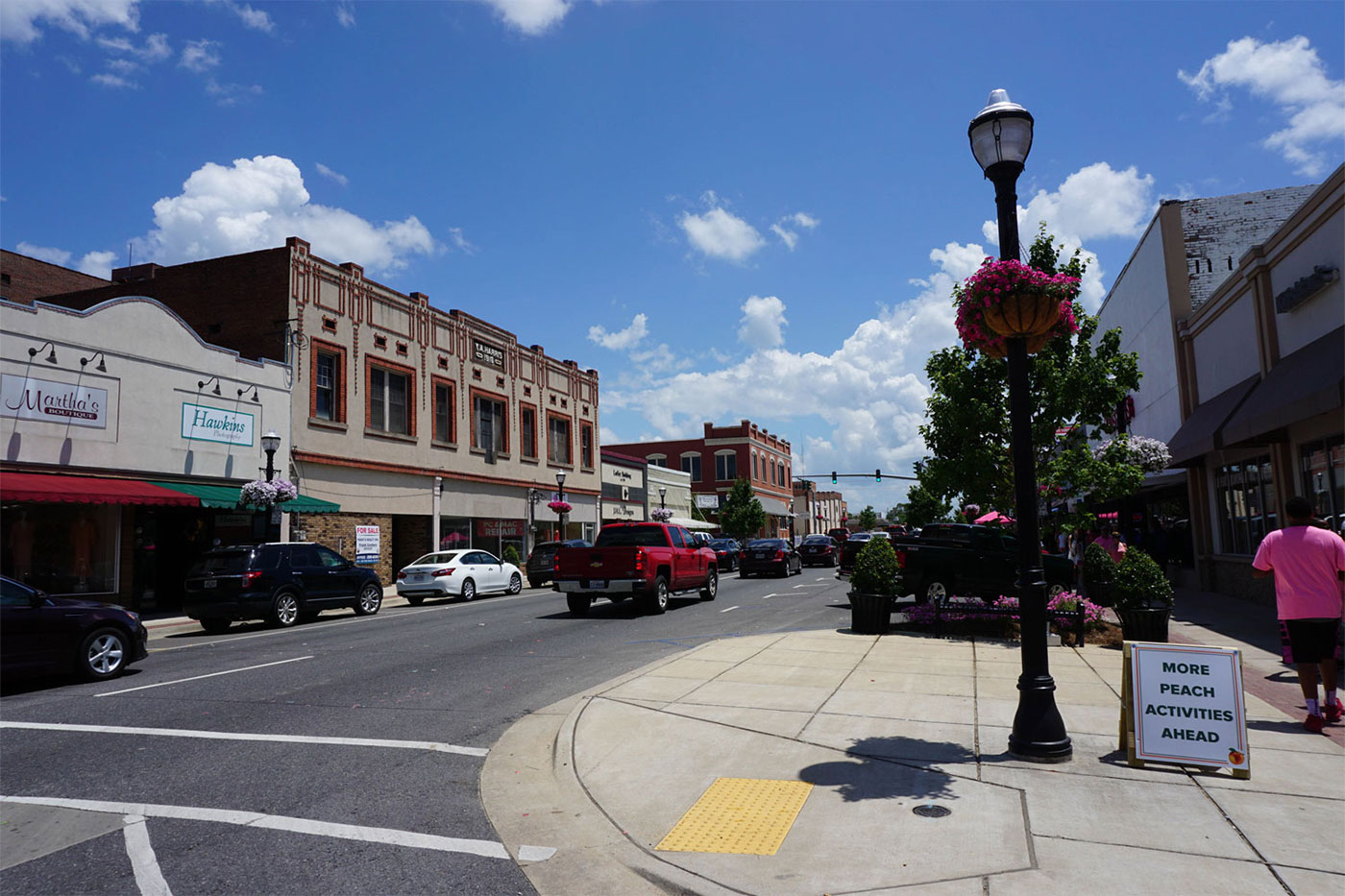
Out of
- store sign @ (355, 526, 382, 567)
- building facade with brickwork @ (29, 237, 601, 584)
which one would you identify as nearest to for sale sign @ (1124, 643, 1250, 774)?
building facade with brickwork @ (29, 237, 601, 584)

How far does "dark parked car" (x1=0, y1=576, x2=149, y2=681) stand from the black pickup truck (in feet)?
40.7

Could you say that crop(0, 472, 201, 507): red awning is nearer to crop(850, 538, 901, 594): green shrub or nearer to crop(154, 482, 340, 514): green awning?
crop(154, 482, 340, 514): green awning

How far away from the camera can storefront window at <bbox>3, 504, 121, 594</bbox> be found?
18.5 metres

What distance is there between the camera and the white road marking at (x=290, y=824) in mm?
4832

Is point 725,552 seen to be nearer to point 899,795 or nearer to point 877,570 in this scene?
→ point 877,570

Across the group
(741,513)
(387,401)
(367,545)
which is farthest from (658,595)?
(741,513)

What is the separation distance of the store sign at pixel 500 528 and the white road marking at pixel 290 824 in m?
30.5

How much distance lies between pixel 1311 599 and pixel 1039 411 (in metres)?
8.60

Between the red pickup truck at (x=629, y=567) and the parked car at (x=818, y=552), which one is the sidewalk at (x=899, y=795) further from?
the parked car at (x=818, y=552)

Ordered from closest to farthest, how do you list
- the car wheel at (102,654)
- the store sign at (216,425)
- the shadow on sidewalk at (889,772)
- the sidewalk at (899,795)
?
the sidewalk at (899,795) → the shadow on sidewalk at (889,772) → the car wheel at (102,654) → the store sign at (216,425)

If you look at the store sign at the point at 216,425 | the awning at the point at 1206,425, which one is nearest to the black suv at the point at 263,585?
the store sign at the point at 216,425

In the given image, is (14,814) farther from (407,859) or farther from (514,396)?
(514,396)

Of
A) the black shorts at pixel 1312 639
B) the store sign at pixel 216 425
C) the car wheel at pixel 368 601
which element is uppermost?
the store sign at pixel 216 425

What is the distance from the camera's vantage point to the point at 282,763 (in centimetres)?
656
